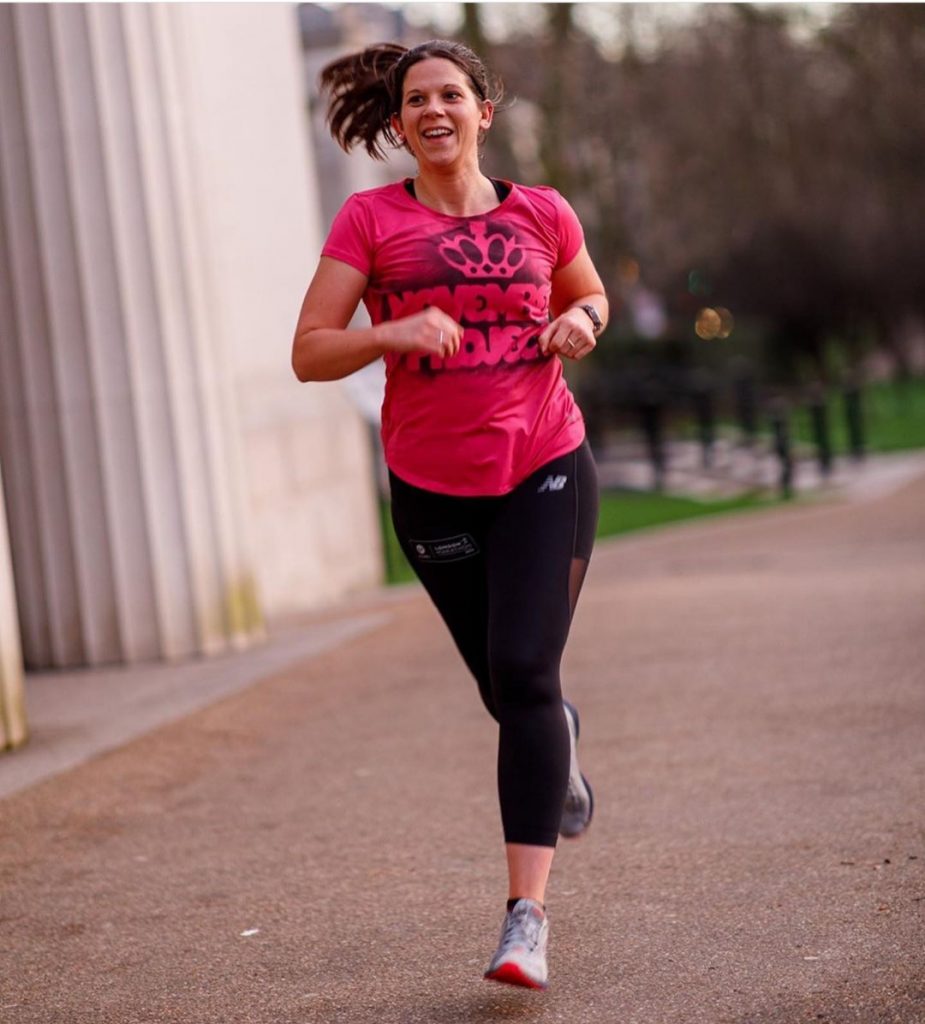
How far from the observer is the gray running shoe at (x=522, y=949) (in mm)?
3646

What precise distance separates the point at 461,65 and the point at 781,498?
15133 mm

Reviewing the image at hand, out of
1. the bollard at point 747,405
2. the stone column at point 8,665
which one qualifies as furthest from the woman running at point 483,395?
the bollard at point 747,405

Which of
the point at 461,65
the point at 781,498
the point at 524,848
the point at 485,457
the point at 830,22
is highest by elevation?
the point at 830,22

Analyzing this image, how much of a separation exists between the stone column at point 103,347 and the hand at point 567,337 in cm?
541

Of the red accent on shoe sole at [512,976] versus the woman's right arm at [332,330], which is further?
the woman's right arm at [332,330]

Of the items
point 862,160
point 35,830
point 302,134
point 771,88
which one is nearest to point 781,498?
point 302,134

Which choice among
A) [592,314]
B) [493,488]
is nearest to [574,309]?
[592,314]

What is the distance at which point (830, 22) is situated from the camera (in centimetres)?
2931

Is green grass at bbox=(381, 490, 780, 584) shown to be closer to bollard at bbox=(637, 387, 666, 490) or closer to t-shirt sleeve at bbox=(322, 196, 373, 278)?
bollard at bbox=(637, 387, 666, 490)

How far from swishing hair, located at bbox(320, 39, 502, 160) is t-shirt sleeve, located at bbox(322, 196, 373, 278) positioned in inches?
12.7

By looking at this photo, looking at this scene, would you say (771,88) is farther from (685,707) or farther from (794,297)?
(685,707)

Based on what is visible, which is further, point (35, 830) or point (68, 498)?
→ point (68, 498)

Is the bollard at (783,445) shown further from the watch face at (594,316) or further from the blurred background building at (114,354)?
the watch face at (594,316)

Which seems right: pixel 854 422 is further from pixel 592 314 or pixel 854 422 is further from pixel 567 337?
pixel 567 337
